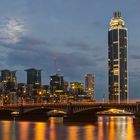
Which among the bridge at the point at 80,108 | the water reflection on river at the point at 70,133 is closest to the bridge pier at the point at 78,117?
the bridge at the point at 80,108

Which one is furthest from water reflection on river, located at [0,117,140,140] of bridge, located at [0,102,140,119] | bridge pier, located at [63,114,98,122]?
bridge pier, located at [63,114,98,122]

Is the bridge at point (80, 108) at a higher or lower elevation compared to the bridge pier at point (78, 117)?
higher

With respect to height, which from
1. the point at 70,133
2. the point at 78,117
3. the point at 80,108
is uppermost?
the point at 80,108

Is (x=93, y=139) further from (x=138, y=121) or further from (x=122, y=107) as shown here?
(x=122, y=107)

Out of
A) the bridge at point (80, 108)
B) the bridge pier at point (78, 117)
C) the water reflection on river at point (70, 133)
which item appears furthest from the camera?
the bridge pier at point (78, 117)

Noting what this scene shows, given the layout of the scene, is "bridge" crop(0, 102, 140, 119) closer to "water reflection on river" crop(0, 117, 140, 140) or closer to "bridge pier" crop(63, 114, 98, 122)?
"bridge pier" crop(63, 114, 98, 122)

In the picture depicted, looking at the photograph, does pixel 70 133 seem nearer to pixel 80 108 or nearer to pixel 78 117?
pixel 80 108

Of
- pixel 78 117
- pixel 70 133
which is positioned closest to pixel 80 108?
pixel 78 117

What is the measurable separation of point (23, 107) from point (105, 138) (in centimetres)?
11826

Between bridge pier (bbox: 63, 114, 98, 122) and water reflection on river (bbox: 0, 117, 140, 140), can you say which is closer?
water reflection on river (bbox: 0, 117, 140, 140)

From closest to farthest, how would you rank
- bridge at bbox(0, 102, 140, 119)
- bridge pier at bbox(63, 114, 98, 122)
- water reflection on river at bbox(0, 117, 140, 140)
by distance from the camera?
water reflection on river at bbox(0, 117, 140, 140) < bridge at bbox(0, 102, 140, 119) < bridge pier at bbox(63, 114, 98, 122)

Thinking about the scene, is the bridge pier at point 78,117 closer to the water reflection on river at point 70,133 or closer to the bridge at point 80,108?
the bridge at point 80,108

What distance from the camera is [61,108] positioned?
612 feet

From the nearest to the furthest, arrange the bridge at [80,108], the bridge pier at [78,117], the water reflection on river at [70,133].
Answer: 1. the water reflection on river at [70,133]
2. the bridge at [80,108]
3. the bridge pier at [78,117]
